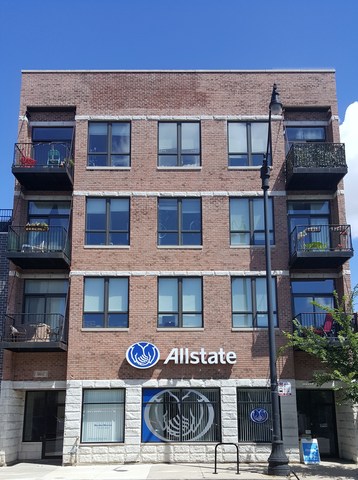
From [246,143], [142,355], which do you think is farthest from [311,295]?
[142,355]

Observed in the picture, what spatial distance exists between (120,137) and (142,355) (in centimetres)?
850

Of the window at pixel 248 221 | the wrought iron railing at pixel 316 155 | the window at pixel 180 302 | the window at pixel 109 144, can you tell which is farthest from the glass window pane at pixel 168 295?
the wrought iron railing at pixel 316 155

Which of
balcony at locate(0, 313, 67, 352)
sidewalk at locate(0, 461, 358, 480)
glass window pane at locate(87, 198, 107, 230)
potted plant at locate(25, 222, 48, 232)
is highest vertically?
glass window pane at locate(87, 198, 107, 230)

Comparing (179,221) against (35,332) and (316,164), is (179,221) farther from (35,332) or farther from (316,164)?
(35,332)

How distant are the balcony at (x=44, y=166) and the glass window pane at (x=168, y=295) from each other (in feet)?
17.3

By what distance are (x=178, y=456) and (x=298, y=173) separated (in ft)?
35.6

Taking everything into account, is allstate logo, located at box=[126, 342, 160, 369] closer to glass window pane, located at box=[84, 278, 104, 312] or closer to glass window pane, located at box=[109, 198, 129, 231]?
glass window pane, located at box=[84, 278, 104, 312]

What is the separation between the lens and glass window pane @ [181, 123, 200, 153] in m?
22.9

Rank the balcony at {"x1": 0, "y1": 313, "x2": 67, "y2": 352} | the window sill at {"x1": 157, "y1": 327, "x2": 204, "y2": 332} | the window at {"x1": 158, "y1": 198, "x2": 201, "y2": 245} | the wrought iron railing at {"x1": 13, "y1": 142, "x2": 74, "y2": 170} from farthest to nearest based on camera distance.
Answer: the window at {"x1": 158, "y1": 198, "x2": 201, "y2": 245} → the wrought iron railing at {"x1": 13, "y1": 142, "x2": 74, "y2": 170} → the window sill at {"x1": 157, "y1": 327, "x2": 204, "y2": 332} → the balcony at {"x1": 0, "y1": 313, "x2": 67, "y2": 352}

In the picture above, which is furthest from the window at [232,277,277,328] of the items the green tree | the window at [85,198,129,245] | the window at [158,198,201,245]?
the window at [85,198,129,245]

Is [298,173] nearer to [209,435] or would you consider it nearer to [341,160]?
[341,160]

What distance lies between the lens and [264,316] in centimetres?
2127

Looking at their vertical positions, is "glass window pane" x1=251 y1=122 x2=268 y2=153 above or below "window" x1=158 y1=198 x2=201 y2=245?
above

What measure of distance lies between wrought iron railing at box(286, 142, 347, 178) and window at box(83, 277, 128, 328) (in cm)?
772
